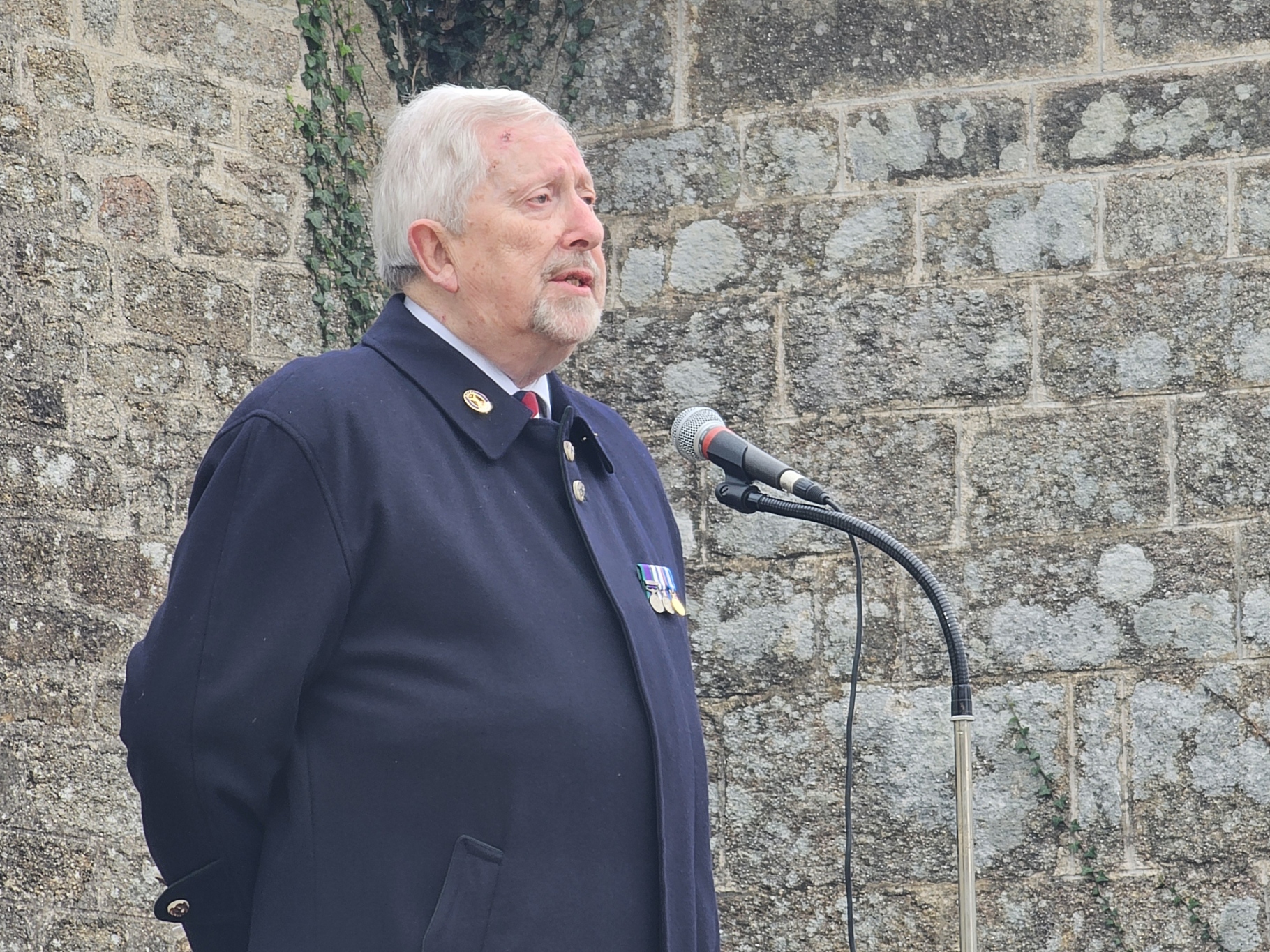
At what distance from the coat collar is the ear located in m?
0.08

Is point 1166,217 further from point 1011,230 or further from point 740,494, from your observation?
point 740,494

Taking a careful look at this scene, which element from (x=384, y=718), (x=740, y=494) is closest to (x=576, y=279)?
(x=740, y=494)

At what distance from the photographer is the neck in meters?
2.32

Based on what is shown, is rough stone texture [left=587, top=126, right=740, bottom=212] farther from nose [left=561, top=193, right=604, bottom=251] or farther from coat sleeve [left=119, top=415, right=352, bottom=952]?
coat sleeve [left=119, top=415, right=352, bottom=952]

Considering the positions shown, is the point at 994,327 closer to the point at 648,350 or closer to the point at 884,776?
the point at 648,350

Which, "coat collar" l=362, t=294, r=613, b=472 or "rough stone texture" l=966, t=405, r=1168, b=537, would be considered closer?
"coat collar" l=362, t=294, r=613, b=472

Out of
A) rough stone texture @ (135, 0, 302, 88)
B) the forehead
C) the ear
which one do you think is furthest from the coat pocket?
rough stone texture @ (135, 0, 302, 88)

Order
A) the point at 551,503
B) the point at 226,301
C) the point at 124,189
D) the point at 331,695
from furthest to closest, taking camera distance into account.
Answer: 1. the point at 226,301
2. the point at 124,189
3. the point at 551,503
4. the point at 331,695

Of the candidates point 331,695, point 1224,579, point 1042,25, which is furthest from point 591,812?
point 1042,25

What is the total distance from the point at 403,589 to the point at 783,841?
91.2 inches

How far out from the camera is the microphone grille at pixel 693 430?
2.49 meters

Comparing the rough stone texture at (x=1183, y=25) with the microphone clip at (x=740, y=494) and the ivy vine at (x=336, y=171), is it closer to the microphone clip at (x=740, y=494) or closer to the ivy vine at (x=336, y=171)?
the ivy vine at (x=336, y=171)

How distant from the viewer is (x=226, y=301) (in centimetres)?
390

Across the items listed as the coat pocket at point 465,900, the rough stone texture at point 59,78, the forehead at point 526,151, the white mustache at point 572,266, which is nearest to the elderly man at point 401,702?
the coat pocket at point 465,900
